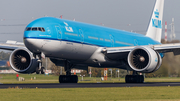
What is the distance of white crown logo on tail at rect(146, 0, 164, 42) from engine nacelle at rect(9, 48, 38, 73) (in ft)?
62.3

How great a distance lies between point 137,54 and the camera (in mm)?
30234

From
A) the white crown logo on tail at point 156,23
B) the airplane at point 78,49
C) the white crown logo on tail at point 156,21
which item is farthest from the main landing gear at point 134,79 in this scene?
the white crown logo on tail at point 156,21

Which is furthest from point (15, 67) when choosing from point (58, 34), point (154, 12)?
point (154, 12)

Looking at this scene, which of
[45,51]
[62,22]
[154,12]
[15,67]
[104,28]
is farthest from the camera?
[154,12]

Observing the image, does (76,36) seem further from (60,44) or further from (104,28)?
(104,28)

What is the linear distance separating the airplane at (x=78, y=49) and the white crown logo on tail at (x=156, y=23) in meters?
8.68

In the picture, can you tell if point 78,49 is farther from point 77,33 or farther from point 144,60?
point 144,60

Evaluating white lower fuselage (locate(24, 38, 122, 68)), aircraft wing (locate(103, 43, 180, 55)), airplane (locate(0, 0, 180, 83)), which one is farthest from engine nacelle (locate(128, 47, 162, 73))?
white lower fuselage (locate(24, 38, 122, 68))

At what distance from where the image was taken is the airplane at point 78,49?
87.5 ft

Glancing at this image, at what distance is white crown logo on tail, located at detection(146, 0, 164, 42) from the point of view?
146 feet

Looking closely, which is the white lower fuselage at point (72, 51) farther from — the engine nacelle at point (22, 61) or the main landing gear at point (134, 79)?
the engine nacelle at point (22, 61)

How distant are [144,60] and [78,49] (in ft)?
19.5

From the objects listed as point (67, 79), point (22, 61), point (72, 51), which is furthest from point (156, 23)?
point (22, 61)

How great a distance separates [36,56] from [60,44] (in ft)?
7.18
